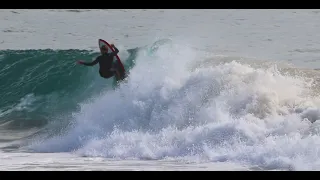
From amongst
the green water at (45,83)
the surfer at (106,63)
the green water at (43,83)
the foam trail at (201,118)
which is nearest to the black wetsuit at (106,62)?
the surfer at (106,63)

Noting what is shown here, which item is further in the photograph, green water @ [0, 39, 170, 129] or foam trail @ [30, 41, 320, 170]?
green water @ [0, 39, 170, 129]

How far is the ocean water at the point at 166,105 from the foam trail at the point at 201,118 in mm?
25

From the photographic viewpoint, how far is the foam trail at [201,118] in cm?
1521

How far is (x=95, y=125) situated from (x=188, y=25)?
13.4 meters

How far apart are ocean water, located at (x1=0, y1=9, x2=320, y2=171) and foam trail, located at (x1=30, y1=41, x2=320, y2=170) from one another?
0.02 meters

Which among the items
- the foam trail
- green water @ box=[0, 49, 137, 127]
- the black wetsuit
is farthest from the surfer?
green water @ box=[0, 49, 137, 127]

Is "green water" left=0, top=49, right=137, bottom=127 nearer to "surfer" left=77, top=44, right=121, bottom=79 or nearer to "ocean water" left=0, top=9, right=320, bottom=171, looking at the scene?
"ocean water" left=0, top=9, right=320, bottom=171

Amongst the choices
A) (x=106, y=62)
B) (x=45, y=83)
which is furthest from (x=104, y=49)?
(x=45, y=83)

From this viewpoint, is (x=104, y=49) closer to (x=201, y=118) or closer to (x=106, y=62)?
(x=106, y=62)

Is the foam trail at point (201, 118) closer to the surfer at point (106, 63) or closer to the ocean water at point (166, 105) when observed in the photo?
the ocean water at point (166, 105)

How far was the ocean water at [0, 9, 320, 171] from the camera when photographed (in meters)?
15.4

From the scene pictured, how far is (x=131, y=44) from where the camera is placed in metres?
27.6
